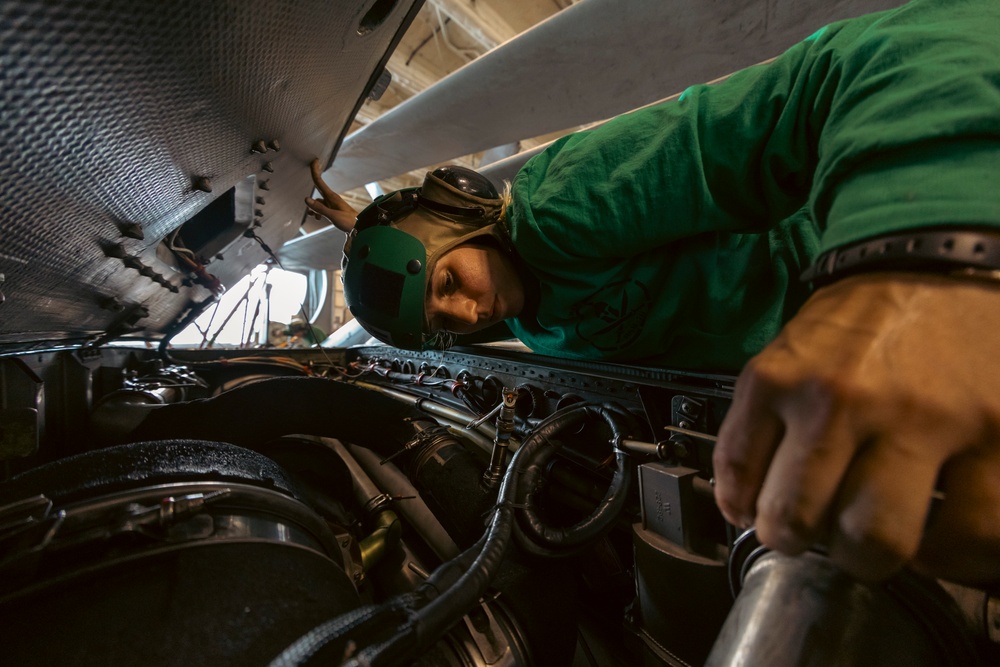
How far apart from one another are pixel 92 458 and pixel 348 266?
26.2 inches

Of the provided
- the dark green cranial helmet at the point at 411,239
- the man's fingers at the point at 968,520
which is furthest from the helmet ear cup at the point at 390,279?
the man's fingers at the point at 968,520

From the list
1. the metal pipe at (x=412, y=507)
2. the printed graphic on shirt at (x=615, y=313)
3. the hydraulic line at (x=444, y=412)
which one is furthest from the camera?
the hydraulic line at (x=444, y=412)

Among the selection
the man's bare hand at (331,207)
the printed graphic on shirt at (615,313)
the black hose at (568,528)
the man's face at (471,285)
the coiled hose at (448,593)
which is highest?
the man's bare hand at (331,207)

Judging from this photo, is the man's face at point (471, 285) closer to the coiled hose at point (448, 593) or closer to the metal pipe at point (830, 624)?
the coiled hose at point (448, 593)

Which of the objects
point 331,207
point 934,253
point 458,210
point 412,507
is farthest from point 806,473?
point 331,207

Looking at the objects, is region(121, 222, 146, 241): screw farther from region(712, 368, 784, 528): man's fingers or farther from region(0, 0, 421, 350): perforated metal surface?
region(712, 368, 784, 528): man's fingers

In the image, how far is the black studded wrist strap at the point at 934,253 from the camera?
29 cm

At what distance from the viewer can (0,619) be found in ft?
1.39

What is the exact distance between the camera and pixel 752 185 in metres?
0.70

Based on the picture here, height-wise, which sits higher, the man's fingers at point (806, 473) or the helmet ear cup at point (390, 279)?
the helmet ear cup at point (390, 279)

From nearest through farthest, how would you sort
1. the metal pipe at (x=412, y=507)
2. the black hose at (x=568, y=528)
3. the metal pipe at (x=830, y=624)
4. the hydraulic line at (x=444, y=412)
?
the metal pipe at (x=830, y=624) < the black hose at (x=568, y=528) < the metal pipe at (x=412, y=507) < the hydraulic line at (x=444, y=412)

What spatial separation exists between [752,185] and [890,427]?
61 cm

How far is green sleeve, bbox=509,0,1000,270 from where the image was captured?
340 mm

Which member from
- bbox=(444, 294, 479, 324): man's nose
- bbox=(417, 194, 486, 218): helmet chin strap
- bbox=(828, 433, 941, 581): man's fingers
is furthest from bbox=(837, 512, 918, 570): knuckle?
bbox=(417, 194, 486, 218): helmet chin strap
